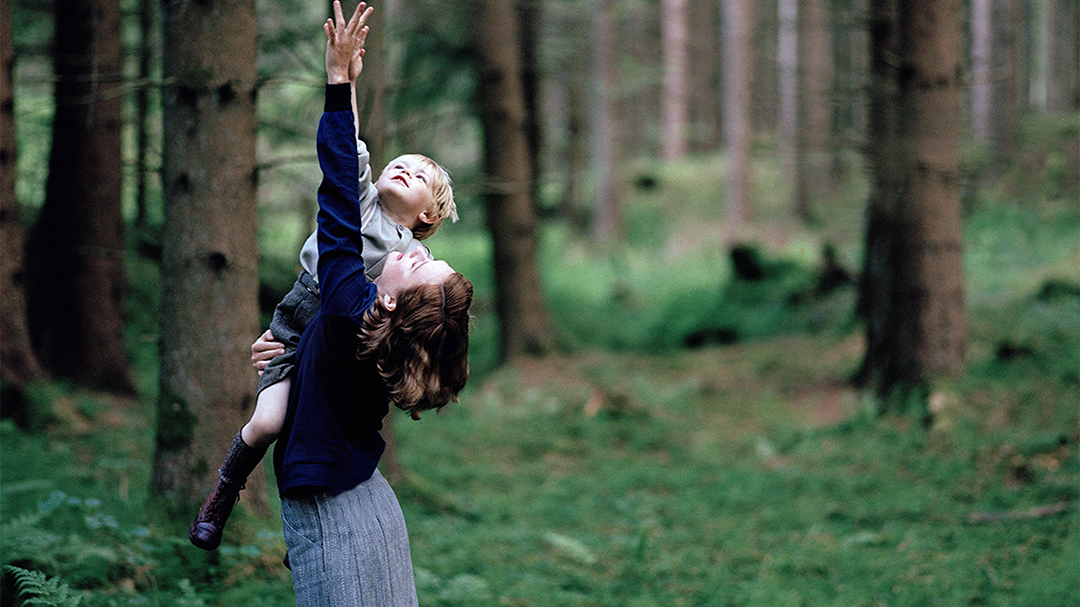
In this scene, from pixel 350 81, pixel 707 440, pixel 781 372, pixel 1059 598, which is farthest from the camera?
pixel 781 372

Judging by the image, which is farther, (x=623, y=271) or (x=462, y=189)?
(x=623, y=271)

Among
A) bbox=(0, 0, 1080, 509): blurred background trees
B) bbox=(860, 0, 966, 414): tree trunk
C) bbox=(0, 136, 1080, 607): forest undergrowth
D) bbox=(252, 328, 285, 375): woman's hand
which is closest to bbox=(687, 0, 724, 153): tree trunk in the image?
bbox=(0, 0, 1080, 509): blurred background trees

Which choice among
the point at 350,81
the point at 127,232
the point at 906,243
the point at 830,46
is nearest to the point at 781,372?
the point at 906,243

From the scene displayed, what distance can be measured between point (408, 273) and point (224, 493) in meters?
0.97

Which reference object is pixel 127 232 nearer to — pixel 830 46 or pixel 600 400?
pixel 600 400

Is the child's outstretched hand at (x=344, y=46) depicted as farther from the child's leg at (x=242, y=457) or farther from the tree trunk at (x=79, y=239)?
the tree trunk at (x=79, y=239)

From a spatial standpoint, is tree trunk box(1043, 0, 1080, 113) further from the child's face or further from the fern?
the fern

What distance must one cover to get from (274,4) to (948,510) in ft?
27.1

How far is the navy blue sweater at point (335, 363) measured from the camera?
7.81ft

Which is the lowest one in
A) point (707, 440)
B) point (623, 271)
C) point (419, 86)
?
point (707, 440)

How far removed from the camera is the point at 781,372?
1153cm

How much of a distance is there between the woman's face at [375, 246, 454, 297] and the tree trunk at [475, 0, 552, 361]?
8.55 m

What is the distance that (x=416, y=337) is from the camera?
7.86 ft

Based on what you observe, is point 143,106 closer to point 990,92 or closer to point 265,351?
point 265,351
